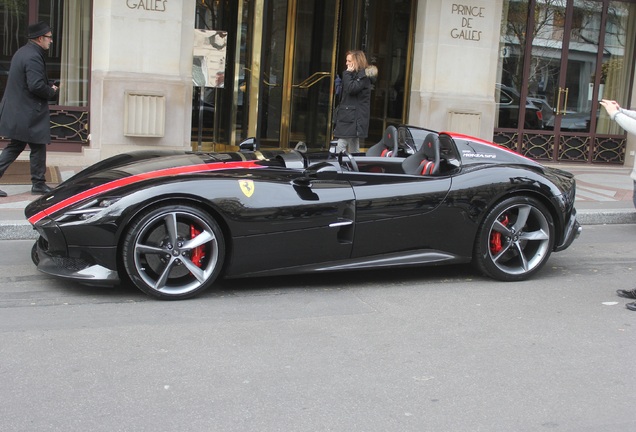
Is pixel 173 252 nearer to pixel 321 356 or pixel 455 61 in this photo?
pixel 321 356

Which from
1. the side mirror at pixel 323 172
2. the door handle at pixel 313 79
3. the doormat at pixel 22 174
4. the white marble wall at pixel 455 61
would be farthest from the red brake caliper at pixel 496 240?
the door handle at pixel 313 79

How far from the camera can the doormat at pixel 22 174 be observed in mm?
9382

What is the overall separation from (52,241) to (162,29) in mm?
6860

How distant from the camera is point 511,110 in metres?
14.6

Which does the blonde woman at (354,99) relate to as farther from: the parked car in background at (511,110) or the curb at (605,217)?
the parked car in background at (511,110)

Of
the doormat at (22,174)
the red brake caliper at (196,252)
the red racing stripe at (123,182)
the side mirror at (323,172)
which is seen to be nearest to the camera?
the red racing stripe at (123,182)

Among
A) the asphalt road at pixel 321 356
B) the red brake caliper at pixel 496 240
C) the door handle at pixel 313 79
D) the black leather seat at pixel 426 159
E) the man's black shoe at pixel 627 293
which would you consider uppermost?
the door handle at pixel 313 79

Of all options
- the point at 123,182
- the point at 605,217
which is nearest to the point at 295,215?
the point at 123,182

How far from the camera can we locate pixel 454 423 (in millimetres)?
3664

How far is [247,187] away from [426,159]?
1709 mm

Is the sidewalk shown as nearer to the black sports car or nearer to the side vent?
the side vent

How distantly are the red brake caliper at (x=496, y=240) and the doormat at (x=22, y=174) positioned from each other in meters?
5.81

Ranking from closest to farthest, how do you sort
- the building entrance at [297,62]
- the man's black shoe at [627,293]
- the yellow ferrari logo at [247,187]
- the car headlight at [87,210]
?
the car headlight at [87,210] < the yellow ferrari logo at [247,187] < the man's black shoe at [627,293] < the building entrance at [297,62]

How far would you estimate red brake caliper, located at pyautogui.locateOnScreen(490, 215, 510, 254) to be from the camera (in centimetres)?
627
